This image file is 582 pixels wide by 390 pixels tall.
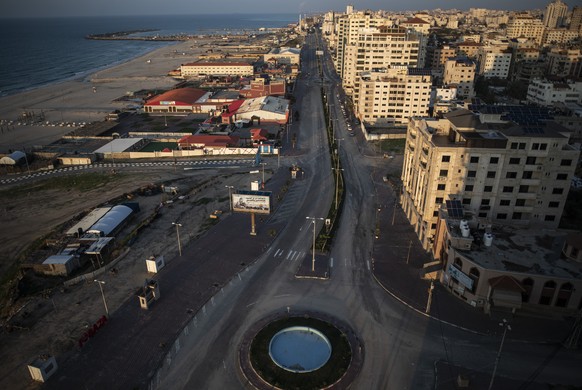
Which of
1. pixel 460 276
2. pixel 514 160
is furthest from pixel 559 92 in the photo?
pixel 460 276

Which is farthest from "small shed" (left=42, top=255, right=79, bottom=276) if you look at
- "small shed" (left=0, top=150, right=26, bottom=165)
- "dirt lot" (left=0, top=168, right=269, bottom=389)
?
"small shed" (left=0, top=150, right=26, bottom=165)

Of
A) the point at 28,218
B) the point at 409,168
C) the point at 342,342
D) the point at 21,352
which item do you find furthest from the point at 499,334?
the point at 28,218

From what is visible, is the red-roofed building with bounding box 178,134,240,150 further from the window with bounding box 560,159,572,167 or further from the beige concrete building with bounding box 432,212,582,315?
the window with bounding box 560,159,572,167

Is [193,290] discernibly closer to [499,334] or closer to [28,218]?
[499,334]

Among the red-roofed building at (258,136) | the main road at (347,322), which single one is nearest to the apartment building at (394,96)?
the red-roofed building at (258,136)

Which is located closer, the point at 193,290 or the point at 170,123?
the point at 193,290

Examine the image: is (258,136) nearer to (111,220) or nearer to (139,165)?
(139,165)
